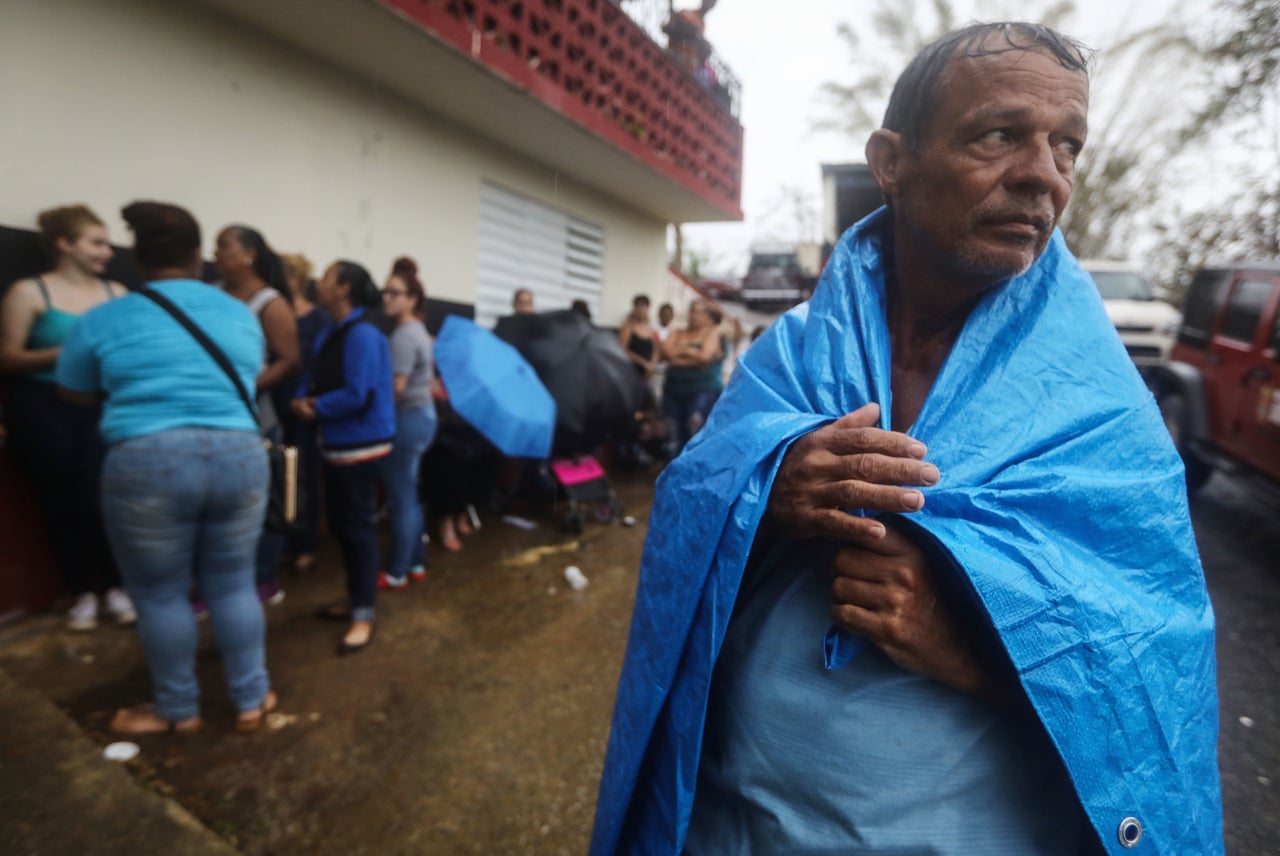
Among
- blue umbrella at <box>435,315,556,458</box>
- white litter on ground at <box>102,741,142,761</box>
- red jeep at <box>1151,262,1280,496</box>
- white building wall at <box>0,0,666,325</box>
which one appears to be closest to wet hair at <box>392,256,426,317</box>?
blue umbrella at <box>435,315,556,458</box>

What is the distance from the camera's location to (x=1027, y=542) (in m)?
0.91

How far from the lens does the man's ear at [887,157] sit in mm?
1191

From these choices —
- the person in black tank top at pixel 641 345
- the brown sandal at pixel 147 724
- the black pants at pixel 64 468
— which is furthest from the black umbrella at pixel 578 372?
the brown sandal at pixel 147 724

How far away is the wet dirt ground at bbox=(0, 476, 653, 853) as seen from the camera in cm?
234

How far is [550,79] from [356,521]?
13.3 ft

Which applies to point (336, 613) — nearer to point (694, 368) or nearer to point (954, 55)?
point (954, 55)

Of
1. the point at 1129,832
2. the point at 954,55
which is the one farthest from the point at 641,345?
the point at 1129,832

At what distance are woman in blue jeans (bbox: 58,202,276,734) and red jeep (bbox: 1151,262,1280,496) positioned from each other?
5.80 m

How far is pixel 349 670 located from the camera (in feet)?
10.8

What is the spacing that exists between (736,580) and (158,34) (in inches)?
190

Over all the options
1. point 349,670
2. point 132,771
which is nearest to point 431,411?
point 349,670

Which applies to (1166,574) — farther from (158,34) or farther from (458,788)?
(158,34)

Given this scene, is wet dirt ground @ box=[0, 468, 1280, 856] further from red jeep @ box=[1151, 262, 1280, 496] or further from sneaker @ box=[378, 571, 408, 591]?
red jeep @ box=[1151, 262, 1280, 496]

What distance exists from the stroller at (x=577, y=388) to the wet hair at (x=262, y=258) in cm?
216
